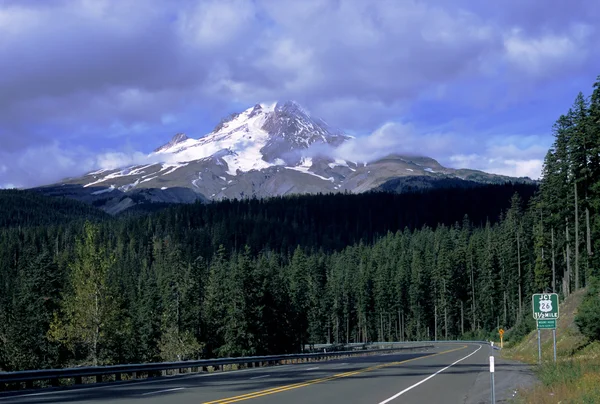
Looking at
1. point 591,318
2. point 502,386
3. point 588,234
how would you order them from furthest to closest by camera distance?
point 588,234 < point 591,318 < point 502,386

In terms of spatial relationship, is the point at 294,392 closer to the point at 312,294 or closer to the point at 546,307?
the point at 546,307

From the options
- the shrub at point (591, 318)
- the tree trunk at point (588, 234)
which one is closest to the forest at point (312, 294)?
the tree trunk at point (588, 234)

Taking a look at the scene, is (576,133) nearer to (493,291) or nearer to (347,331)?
(493,291)

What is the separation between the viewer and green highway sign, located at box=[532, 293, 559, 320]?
3109 cm

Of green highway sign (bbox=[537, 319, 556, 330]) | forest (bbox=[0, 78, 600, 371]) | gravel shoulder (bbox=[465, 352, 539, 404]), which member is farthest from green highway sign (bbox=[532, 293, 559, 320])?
forest (bbox=[0, 78, 600, 371])

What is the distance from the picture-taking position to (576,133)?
52.4 meters

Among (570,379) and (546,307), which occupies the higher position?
(546,307)

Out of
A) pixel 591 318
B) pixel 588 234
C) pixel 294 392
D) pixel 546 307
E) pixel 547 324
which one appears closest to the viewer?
pixel 294 392

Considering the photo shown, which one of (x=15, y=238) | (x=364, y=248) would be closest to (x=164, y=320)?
(x=364, y=248)

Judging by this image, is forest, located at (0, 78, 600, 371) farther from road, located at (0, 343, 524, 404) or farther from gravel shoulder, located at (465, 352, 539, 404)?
gravel shoulder, located at (465, 352, 539, 404)

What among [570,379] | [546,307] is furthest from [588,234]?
[570,379]

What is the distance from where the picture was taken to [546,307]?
3128 centimetres

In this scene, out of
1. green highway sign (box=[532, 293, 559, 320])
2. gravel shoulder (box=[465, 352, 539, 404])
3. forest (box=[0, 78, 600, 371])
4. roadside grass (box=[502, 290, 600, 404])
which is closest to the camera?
roadside grass (box=[502, 290, 600, 404])

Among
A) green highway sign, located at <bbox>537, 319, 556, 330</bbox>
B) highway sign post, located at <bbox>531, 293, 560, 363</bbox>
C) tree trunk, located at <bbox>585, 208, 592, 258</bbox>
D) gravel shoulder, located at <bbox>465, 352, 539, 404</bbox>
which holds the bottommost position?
gravel shoulder, located at <bbox>465, 352, 539, 404</bbox>
